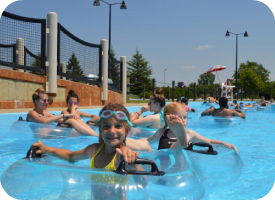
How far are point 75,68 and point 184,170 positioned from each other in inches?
379

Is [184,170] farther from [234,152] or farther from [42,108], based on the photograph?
[42,108]

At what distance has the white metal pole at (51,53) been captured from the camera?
9.66 meters

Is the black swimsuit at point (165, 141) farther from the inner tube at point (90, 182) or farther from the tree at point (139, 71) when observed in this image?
the tree at point (139, 71)

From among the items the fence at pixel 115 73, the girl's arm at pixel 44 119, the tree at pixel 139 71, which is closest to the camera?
the girl's arm at pixel 44 119

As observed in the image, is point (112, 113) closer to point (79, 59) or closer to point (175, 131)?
point (175, 131)

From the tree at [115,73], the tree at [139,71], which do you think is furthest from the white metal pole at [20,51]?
the tree at [139,71]

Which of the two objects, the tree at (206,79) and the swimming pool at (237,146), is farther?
the tree at (206,79)

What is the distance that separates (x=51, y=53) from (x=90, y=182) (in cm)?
819

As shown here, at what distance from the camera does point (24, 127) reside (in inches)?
211

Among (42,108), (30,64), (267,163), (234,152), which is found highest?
(30,64)

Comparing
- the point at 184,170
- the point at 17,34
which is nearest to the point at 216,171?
the point at 184,170

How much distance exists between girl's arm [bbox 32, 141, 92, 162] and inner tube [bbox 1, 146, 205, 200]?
57mm

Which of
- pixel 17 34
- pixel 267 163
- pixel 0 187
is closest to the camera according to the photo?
pixel 0 187

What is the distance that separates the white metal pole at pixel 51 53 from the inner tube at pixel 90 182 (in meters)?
7.40
